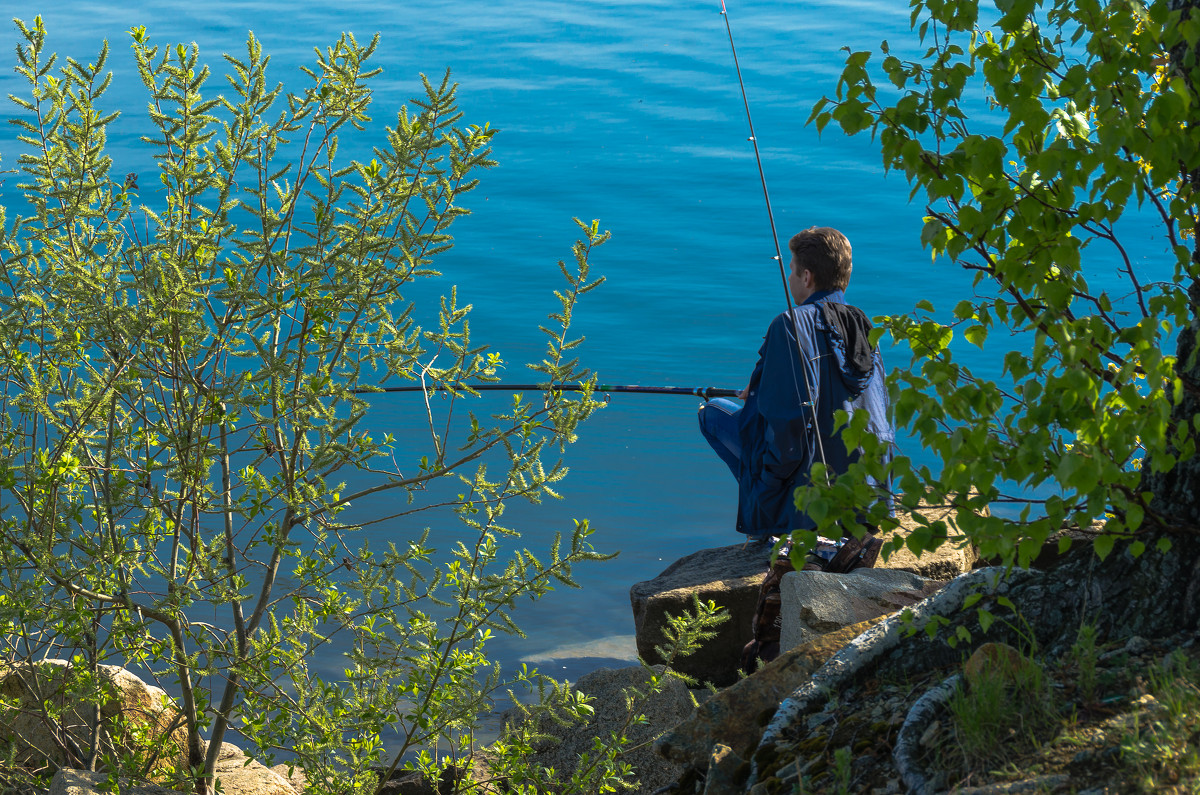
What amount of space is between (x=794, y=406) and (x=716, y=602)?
89cm

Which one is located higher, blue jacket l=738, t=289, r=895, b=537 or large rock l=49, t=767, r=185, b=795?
blue jacket l=738, t=289, r=895, b=537

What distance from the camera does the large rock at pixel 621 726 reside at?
13.0 ft

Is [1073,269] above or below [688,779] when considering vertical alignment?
above

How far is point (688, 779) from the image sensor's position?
2.81 m

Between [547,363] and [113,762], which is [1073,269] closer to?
[547,363]

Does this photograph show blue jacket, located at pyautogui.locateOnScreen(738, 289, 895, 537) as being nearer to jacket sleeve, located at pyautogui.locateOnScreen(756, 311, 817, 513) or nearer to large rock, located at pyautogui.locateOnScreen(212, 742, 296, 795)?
jacket sleeve, located at pyautogui.locateOnScreen(756, 311, 817, 513)

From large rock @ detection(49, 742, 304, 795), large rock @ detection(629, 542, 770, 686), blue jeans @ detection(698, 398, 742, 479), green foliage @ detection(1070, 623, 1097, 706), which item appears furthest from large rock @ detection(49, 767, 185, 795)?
blue jeans @ detection(698, 398, 742, 479)

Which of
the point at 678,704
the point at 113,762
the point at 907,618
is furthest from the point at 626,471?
the point at 907,618

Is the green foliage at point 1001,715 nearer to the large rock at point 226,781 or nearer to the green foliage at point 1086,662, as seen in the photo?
the green foliage at point 1086,662

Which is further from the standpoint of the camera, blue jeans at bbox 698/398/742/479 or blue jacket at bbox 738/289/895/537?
blue jeans at bbox 698/398/742/479

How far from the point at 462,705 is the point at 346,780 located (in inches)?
14.2

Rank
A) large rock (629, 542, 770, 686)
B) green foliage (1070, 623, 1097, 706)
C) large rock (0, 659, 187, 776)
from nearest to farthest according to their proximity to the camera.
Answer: green foliage (1070, 623, 1097, 706)
large rock (0, 659, 187, 776)
large rock (629, 542, 770, 686)

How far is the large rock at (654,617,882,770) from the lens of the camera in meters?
2.83

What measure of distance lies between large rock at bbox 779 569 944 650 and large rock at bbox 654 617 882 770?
68 centimetres
